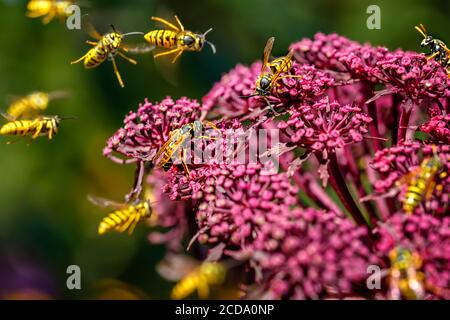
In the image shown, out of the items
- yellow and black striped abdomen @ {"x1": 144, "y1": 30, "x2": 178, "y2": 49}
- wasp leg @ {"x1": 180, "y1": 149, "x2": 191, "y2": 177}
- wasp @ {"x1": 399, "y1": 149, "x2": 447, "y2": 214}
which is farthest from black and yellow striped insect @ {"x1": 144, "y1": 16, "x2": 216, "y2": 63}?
wasp @ {"x1": 399, "y1": 149, "x2": 447, "y2": 214}

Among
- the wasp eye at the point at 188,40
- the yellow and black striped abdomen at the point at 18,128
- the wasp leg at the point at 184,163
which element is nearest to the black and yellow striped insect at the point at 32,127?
the yellow and black striped abdomen at the point at 18,128

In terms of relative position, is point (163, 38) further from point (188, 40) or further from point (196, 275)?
point (196, 275)

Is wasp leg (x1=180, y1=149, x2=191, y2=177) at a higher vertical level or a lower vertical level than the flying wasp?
lower

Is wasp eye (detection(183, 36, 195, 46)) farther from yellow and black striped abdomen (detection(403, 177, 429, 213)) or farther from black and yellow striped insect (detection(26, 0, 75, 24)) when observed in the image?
yellow and black striped abdomen (detection(403, 177, 429, 213))
